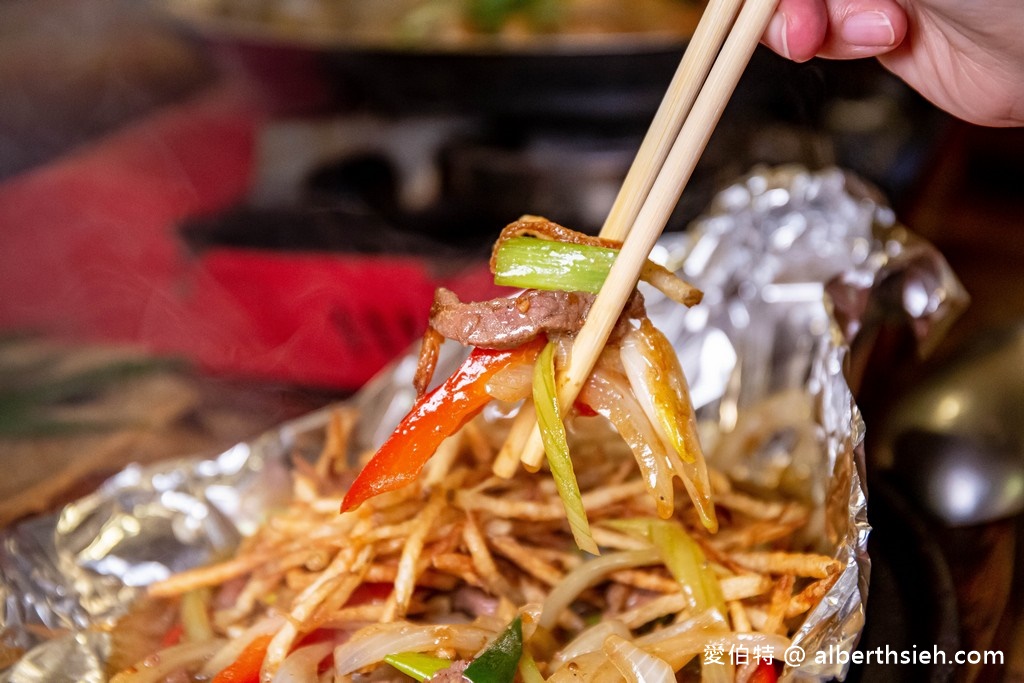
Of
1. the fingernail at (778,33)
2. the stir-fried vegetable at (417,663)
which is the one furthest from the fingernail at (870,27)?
the stir-fried vegetable at (417,663)

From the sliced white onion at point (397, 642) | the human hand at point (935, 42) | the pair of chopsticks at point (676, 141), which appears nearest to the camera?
the pair of chopsticks at point (676, 141)

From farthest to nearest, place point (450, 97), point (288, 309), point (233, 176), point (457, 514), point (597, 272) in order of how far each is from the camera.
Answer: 1. point (233, 176)
2. point (450, 97)
3. point (288, 309)
4. point (457, 514)
5. point (597, 272)

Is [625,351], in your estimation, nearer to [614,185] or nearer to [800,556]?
[800,556]

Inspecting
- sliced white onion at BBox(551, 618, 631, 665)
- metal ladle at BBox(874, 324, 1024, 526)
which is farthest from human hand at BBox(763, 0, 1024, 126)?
sliced white onion at BBox(551, 618, 631, 665)

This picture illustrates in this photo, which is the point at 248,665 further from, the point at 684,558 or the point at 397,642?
the point at 684,558

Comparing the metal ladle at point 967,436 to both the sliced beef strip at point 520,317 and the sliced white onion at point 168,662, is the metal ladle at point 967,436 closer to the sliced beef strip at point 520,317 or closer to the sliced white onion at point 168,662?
the sliced beef strip at point 520,317

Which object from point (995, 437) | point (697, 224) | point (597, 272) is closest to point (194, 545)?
point (597, 272)
